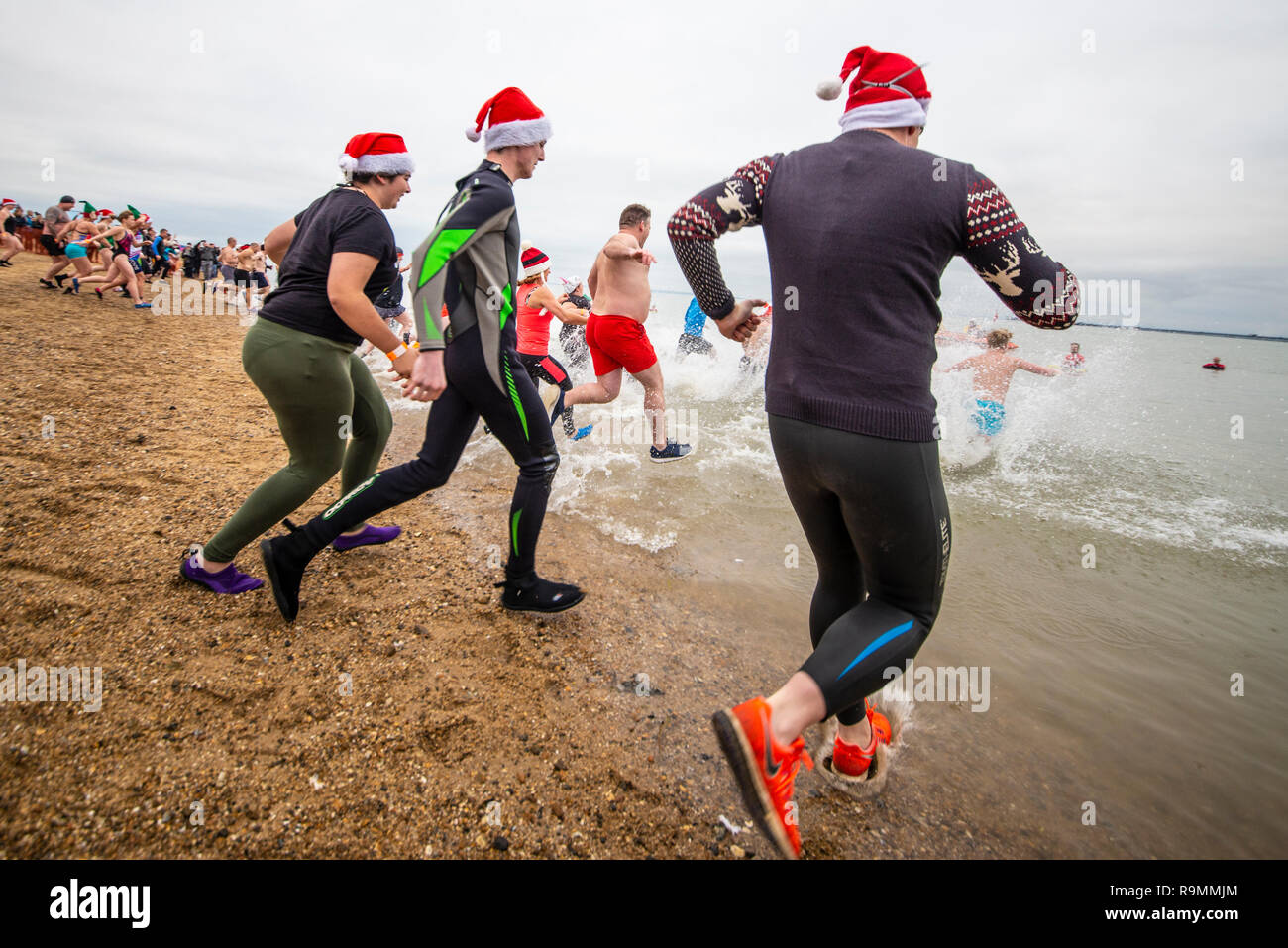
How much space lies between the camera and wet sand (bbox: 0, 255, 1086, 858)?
171cm

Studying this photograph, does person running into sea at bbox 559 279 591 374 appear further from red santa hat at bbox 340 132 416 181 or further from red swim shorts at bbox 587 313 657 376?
red santa hat at bbox 340 132 416 181

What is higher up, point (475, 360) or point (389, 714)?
point (475, 360)

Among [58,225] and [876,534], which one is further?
[58,225]

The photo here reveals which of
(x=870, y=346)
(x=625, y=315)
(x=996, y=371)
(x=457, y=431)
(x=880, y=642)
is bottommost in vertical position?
(x=880, y=642)

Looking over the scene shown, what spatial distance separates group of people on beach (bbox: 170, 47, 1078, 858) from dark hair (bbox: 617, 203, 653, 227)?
7.87 ft

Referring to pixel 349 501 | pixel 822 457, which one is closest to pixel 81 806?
pixel 349 501

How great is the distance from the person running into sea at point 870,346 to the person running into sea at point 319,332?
1.68 m

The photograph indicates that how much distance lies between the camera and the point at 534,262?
6414 mm

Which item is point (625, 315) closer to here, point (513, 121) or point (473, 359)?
point (513, 121)

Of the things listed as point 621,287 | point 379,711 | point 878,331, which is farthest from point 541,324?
point 878,331

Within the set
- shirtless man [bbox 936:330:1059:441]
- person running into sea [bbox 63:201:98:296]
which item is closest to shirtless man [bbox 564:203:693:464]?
shirtless man [bbox 936:330:1059:441]

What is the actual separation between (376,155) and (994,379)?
24.4 ft

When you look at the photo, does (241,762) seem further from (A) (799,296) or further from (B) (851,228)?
(B) (851,228)

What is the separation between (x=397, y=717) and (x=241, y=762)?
0.47 metres
